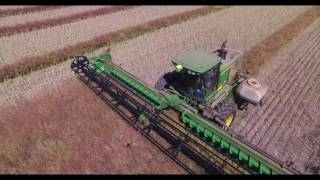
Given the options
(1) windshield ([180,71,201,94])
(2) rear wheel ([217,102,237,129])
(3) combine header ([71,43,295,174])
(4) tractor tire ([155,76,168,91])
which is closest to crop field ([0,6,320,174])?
(3) combine header ([71,43,295,174])

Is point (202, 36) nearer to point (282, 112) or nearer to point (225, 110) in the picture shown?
point (282, 112)

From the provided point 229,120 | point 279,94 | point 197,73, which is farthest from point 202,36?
point 197,73

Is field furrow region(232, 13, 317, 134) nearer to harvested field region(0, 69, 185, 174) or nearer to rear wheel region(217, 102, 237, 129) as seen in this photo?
rear wheel region(217, 102, 237, 129)

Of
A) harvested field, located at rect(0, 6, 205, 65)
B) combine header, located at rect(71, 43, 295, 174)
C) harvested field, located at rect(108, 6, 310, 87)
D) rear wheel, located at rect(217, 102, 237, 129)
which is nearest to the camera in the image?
combine header, located at rect(71, 43, 295, 174)

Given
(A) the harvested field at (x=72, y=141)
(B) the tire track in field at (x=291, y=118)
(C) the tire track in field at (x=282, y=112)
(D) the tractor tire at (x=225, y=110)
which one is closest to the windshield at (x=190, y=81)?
(D) the tractor tire at (x=225, y=110)

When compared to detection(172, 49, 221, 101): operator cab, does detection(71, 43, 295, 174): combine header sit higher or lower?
lower

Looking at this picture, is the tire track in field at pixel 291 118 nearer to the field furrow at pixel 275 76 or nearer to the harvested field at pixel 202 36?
the field furrow at pixel 275 76
